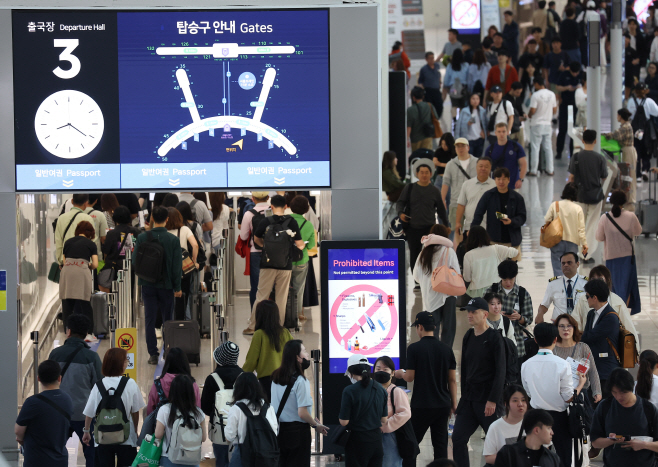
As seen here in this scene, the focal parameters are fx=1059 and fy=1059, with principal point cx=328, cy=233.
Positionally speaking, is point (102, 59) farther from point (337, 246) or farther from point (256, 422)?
point (256, 422)

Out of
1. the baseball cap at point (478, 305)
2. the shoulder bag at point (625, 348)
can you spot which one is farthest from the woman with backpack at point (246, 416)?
the shoulder bag at point (625, 348)

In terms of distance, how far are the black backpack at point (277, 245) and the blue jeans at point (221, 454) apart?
3.92 metres

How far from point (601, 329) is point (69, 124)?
4.52 m

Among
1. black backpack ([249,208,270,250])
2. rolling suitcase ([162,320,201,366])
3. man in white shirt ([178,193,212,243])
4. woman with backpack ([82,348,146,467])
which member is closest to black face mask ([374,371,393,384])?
woman with backpack ([82,348,146,467])

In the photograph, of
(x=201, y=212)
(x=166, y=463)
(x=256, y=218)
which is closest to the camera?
(x=166, y=463)

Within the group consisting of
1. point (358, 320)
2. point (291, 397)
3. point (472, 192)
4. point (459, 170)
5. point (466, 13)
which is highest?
point (466, 13)

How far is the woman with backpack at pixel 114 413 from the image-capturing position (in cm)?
724

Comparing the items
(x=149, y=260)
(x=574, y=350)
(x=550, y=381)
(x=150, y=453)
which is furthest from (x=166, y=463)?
(x=149, y=260)

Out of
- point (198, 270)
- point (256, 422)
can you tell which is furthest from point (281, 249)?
point (256, 422)

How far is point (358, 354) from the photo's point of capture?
27.4 ft

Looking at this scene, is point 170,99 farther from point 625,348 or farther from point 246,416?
point 625,348

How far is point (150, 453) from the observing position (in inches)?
272

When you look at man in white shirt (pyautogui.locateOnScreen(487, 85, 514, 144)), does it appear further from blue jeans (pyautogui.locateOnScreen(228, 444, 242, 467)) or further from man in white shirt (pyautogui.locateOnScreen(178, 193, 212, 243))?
blue jeans (pyautogui.locateOnScreen(228, 444, 242, 467))

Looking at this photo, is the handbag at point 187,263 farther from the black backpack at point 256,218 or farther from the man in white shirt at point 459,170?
the man in white shirt at point 459,170
